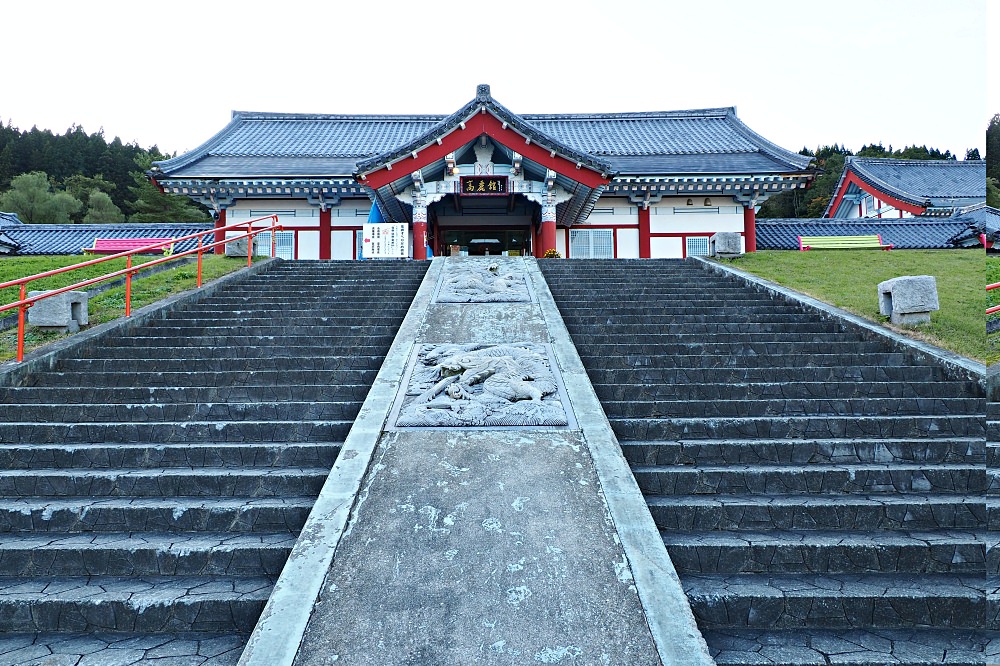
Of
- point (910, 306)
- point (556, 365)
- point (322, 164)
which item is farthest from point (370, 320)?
point (322, 164)

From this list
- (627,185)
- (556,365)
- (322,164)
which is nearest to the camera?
(556,365)

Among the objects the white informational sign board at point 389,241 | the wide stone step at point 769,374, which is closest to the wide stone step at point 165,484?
the wide stone step at point 769,374

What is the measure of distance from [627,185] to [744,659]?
14613 millimetres

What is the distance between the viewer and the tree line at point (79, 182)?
3516 centimetres

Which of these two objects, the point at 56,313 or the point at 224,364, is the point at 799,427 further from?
the point at 56,313

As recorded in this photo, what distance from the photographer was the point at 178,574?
11.3ft

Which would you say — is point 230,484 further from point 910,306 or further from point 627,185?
point 627,185

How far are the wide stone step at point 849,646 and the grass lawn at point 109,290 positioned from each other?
7306 mm

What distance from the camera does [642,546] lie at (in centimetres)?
312

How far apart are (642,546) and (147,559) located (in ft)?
10.0

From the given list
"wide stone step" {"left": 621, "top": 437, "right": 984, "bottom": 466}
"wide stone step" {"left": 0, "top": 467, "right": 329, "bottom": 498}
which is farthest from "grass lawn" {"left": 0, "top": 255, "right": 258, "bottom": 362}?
"wide stone step" {"left": 621, "top": 437, "right": 984, "bottom": 466}

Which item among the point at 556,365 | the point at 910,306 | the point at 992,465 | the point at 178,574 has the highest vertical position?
the point at 910,306

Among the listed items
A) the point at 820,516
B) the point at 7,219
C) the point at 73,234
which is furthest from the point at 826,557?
the point at 7,219

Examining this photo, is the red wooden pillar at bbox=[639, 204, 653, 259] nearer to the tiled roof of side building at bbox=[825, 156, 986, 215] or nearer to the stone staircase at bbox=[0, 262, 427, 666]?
the stone staircase at bbox=[0, 262, 427, 666]
